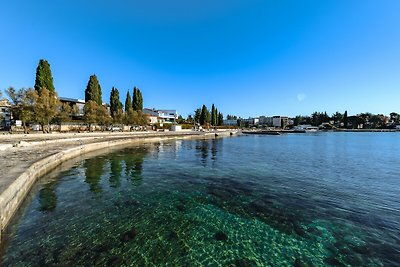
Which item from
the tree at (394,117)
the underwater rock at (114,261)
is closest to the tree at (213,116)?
the underwater rock at (114,261)

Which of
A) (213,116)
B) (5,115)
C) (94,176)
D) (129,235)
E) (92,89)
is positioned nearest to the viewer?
(129,235)

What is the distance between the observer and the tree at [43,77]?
42344 millimetres

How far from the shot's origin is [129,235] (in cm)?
650

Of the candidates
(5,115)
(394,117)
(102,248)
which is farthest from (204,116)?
(394,117)

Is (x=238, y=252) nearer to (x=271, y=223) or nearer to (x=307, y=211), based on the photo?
(x=271, y=223)

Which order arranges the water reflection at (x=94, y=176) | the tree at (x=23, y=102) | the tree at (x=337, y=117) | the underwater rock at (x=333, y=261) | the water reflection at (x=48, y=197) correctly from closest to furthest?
the underwater rock at (x=333, y=261), the water reflection at (x=48, y=197), the water reflection at (x=94, y=176), the tree at (x=23, y=102), the tree at (x=337, y=117)

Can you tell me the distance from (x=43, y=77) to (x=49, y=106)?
36.4 ft

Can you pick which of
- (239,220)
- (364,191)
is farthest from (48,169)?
(364,191)

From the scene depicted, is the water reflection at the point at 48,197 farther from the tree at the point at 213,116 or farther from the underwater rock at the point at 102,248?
the tree at the point at 213,116

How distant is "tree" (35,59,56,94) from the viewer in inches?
1667

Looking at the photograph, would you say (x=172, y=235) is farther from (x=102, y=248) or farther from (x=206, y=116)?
(x=206, y=116)

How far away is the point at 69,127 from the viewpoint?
50500 mm

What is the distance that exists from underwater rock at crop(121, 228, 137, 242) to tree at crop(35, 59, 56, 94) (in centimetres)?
4847

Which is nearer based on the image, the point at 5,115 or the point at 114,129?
the point at 5,115
